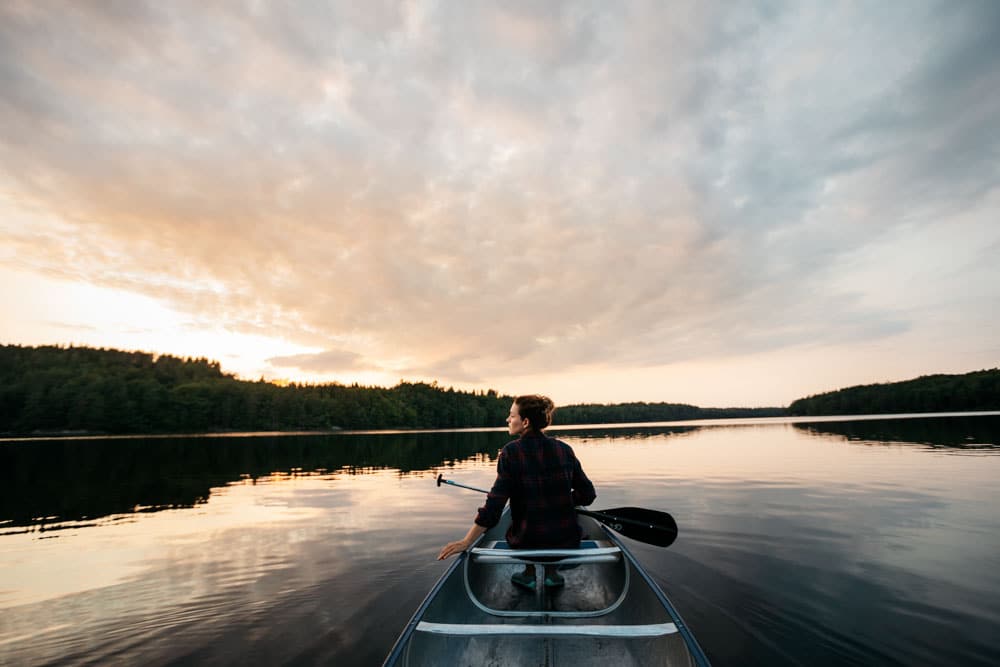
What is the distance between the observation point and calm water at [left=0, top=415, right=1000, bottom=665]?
21.5 feet

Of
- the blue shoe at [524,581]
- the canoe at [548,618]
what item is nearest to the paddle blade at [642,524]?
the canoe at [548,618]

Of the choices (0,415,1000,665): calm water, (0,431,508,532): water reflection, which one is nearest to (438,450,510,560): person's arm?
(0,415,1000,665): calm water

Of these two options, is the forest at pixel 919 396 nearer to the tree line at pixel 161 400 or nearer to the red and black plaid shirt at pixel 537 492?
the tree line at pixel 161 400

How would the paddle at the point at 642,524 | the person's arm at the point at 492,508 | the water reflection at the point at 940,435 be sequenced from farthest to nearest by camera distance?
the water reflection at the point at 940,435, the paddle at the point at 642,524, the person's arm at the point at 492,508

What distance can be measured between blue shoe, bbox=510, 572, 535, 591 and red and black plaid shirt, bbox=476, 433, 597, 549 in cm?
53

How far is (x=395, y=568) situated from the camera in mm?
10297

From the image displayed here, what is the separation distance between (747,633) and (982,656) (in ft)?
8.94

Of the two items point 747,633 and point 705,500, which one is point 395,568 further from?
point 705,500

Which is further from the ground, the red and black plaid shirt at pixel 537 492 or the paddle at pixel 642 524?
the red and black plaid shirt at pixel 537 492

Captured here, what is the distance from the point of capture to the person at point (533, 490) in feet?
19.1

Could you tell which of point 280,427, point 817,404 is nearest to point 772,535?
point 280,427

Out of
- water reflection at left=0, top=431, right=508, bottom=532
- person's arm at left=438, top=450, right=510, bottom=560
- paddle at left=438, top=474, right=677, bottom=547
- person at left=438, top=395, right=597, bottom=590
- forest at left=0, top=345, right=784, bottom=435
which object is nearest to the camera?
person's arm at left=438, top=450, right=510, bottom=560

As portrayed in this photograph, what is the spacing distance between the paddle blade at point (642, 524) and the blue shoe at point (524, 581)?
1.62m

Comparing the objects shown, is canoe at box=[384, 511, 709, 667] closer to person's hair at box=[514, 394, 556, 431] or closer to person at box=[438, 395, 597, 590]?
person at box=[438, 395, 597, 590]
